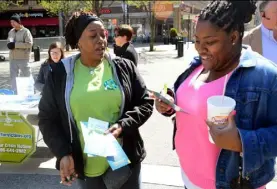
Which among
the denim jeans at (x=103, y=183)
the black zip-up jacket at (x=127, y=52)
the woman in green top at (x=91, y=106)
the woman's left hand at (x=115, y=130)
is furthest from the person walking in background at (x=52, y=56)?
the woman's left hand at (x=115, y=130)

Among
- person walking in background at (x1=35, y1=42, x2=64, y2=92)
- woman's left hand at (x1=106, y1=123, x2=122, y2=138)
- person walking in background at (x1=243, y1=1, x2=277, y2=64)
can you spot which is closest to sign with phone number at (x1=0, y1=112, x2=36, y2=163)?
person walking in background at (x1=35, y1=42, x2=64, y2=92)

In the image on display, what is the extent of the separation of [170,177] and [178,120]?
2.21 metres

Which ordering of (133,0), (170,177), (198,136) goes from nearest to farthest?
(198,136)
(170,177)
(133,0)

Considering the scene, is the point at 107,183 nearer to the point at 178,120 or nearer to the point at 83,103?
the point at 83,103

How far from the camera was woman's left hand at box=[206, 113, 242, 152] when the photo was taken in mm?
1292

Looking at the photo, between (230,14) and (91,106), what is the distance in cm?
102

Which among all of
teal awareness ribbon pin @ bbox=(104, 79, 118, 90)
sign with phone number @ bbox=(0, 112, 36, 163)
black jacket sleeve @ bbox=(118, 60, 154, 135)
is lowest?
sign with phone number @ bbox=(0, 112, 36, 163)

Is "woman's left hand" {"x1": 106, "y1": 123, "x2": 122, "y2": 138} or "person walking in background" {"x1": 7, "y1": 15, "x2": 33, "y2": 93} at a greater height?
"person walking in background" {"x1": 7, "y1": 15, "x2": 33, "y2": 93}

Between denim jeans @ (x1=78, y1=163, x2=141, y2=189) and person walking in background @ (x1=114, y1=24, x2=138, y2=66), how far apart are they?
327 cm

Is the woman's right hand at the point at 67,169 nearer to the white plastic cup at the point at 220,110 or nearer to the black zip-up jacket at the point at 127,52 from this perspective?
the white plastic cup at the point at 220,110

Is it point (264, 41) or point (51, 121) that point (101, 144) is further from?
point (264, 41)

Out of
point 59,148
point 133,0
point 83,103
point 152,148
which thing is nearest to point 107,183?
point 59,148

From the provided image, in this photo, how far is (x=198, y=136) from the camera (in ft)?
5.32

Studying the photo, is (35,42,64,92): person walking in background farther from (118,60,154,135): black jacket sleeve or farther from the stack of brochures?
the stack of brochures
